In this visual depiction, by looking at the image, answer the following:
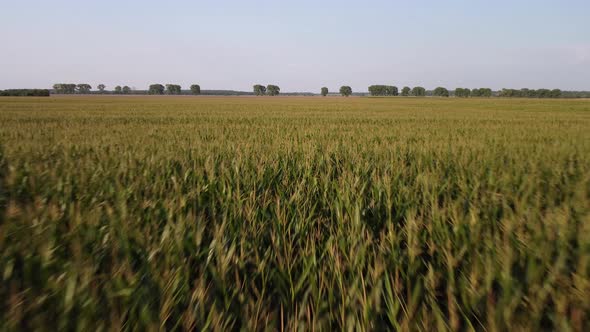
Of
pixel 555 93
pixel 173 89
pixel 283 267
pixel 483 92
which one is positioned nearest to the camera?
pixel 283 267

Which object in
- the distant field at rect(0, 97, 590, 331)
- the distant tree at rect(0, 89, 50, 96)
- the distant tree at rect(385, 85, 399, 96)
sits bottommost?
the distant field at rect(0, 97, 590, 331)

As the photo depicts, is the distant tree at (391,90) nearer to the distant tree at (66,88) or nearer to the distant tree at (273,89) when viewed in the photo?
the distant tree at (273,89)

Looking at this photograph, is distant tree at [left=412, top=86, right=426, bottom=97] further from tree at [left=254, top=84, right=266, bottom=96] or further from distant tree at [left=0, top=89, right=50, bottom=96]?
distant tree at [left=0, top=89, right=50, bottom=96]

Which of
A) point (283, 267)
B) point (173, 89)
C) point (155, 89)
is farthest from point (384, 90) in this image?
point (283, 267)

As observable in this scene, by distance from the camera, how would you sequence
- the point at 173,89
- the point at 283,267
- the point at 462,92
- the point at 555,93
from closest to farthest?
the point at 283,267, the point at 555,93, the point at 462,92, the point at 173,89

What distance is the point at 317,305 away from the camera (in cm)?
102

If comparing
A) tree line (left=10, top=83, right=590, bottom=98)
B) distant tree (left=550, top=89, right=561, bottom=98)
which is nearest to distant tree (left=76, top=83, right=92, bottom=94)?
tree line (left=10, top=83, right=590, bottom=98)

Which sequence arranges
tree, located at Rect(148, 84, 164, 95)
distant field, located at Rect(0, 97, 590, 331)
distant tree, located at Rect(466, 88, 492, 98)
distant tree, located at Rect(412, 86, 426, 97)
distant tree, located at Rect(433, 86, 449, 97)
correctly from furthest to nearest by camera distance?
tree, located at Rect(148, 84, 164, 95) < distant tree, located at Rect(412, 86, 426, 97) < distant tree, located at Rect(433, 86, 449, 97) < distant tree, located at Rect(466, 88, 492, 98) < distant field, located at Rect(0, 97, 590, 331)

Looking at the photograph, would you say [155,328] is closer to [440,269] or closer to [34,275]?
[34,275]

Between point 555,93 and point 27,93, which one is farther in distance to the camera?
point 555,93

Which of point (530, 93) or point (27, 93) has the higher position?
point (530, 93)

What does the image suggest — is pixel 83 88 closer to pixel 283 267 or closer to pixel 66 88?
pixel 66 88

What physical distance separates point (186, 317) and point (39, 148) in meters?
4.51

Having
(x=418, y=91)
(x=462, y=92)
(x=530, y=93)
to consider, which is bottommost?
(x=530, y=93)
